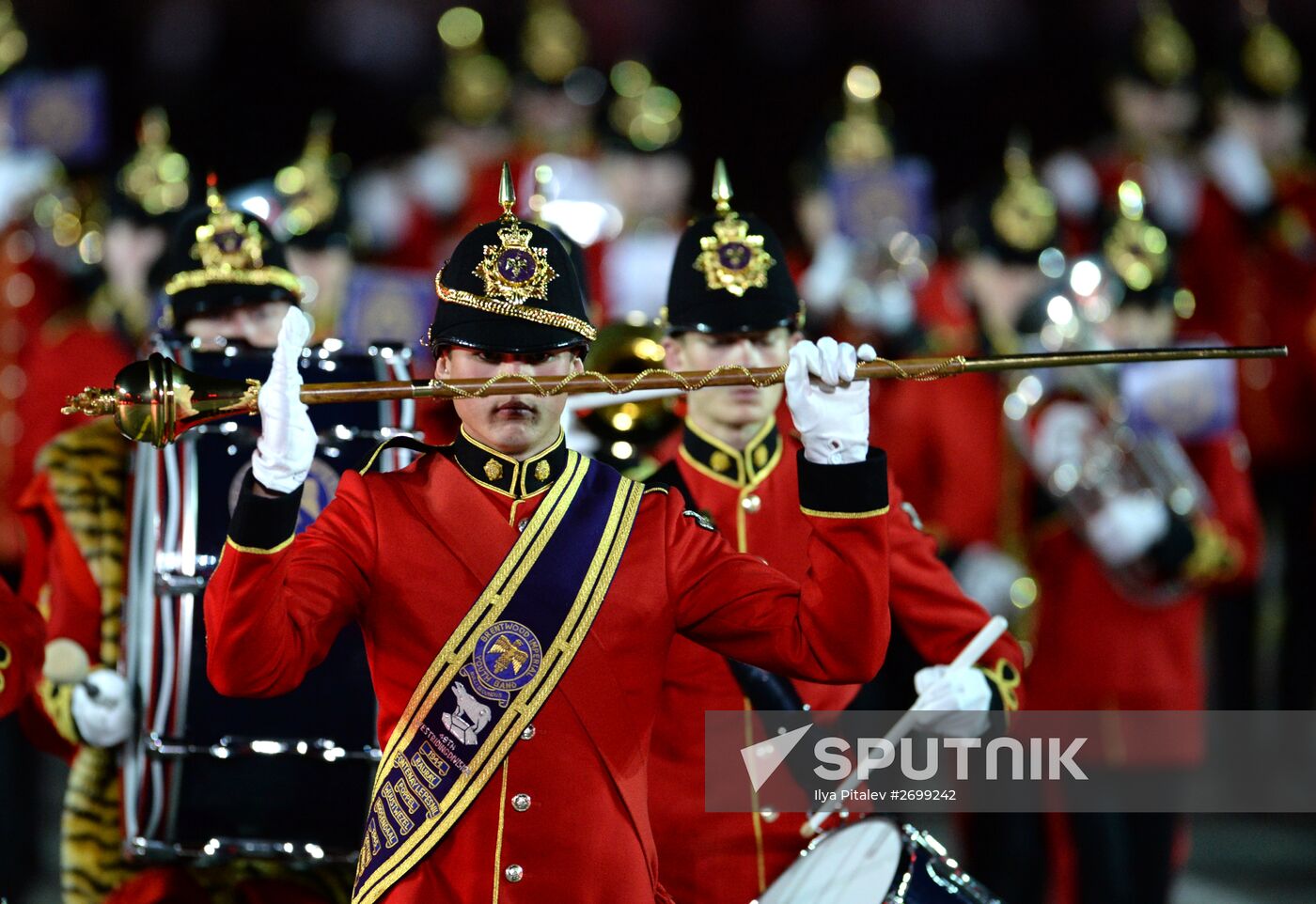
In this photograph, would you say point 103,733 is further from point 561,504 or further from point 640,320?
point 640,320

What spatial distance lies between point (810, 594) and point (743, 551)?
37.8 inches

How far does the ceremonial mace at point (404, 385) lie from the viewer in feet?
11.6

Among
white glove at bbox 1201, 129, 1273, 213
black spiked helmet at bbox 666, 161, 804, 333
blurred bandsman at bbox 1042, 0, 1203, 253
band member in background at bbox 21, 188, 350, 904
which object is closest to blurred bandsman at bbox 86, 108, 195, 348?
band member in background at bbox 21, 188, 350, 904

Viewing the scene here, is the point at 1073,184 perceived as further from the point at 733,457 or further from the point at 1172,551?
the point at 733,457

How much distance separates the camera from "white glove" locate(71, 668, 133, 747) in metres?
4.81

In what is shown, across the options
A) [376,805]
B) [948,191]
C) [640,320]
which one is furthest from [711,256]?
[948,191]

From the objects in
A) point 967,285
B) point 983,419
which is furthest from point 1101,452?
point 967,285

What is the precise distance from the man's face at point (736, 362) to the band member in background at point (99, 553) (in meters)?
1.03

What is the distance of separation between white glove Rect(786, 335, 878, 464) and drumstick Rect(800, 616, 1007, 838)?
1022mm

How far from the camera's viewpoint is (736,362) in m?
4.81

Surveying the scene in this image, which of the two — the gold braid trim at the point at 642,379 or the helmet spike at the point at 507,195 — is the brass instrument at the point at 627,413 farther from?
the gold braid trim at the point at 642,379

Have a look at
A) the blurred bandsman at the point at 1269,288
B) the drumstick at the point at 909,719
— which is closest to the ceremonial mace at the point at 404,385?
the drumstick at the point at 909,719

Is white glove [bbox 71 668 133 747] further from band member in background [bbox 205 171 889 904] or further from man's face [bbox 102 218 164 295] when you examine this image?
man's face [bbox 102 218 164 295]

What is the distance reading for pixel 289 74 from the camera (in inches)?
516
